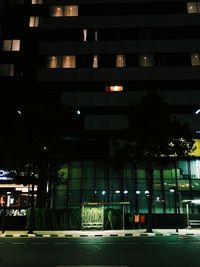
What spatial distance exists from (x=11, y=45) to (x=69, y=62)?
838 cm

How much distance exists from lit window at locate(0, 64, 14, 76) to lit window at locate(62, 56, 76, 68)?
22.0 ft

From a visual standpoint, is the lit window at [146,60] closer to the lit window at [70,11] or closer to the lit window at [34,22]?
the lit window at [70,11]

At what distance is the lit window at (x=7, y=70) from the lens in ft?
125

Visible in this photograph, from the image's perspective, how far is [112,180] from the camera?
32531 mm

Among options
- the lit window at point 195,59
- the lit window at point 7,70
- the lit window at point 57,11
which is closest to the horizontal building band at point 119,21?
the lit window at point 57,11

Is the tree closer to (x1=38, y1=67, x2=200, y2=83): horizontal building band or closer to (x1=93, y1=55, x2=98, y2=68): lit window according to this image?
(x1=38, y1=67, x2=200, y2=83): horizontal building band

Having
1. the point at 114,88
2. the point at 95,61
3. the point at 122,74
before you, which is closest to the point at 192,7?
the point at 122,74

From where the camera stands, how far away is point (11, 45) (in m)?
39.3

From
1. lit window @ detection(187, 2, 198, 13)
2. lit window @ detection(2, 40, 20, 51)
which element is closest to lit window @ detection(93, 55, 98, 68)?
lit window @ detection(2, 40, 20, 51)

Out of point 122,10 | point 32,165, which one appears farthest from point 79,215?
point 122,10

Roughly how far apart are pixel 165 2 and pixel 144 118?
19804mm

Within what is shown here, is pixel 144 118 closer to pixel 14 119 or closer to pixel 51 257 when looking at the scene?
pixel 14 119

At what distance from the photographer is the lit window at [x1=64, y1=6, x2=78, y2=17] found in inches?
1524

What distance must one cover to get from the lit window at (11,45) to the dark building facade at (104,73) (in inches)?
5.0
